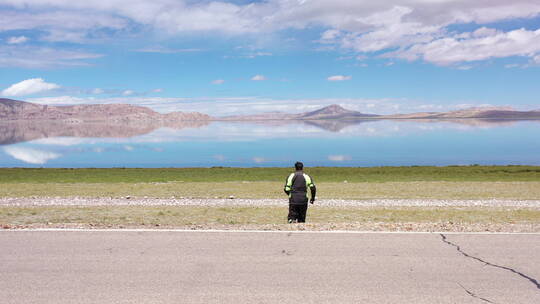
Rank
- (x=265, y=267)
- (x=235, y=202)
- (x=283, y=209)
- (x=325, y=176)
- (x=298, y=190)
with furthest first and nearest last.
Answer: (x=325, y=176), (x=235, y=202), (x=283, y=209), (x=298, y=190), (x=265, y=267)

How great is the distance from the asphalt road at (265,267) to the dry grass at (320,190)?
12035mm

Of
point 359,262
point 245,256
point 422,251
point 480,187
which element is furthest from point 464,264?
point 480,187

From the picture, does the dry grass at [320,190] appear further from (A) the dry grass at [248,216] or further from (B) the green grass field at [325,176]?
(A) the dry grass at [248,216]

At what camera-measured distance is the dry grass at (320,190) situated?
2131cm

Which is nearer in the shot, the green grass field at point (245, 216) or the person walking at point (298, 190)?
the person walking at point (298, 190)

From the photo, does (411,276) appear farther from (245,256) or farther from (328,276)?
(245,256)

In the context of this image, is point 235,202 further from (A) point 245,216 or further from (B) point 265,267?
(B) point 265,267

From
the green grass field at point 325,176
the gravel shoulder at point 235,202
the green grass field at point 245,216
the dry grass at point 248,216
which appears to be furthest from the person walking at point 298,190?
the green grass field at point 325,176

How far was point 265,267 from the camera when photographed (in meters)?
7.29

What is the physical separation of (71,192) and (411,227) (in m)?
17.5

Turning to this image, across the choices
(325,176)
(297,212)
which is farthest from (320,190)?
(297,212)

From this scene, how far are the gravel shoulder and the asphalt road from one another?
910cm

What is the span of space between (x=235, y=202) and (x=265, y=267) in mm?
12178

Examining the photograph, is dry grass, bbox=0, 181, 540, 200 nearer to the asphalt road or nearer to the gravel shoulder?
the gravel shoulder
